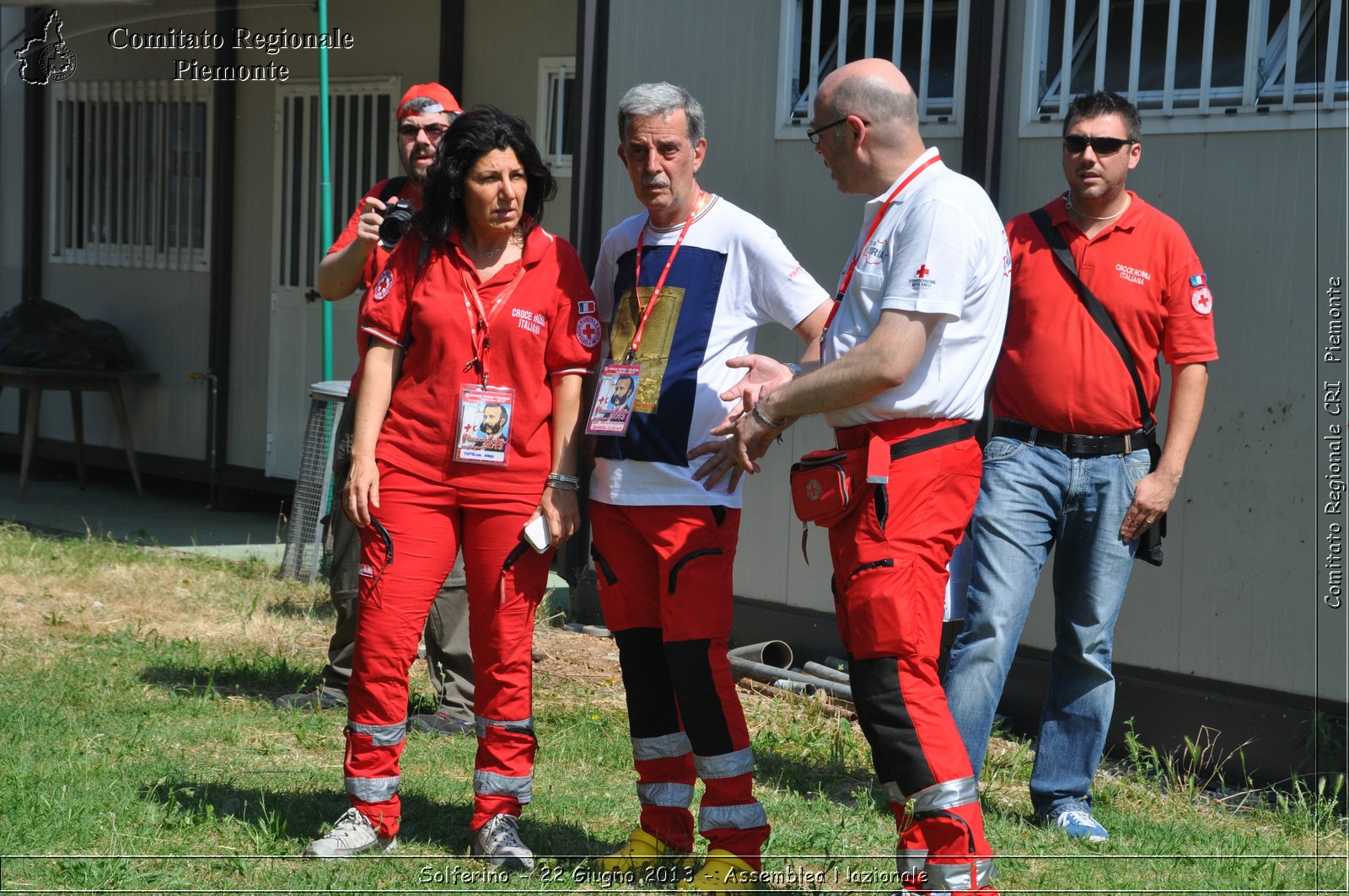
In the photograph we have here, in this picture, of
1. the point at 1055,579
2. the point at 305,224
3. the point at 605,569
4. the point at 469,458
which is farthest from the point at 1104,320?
the point at 305,224

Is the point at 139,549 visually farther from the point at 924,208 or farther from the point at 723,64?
the point at 924,208

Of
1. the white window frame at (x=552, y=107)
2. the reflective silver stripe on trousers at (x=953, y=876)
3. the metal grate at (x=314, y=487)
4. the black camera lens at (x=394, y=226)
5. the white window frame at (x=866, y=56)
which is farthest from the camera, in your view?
the white window frame at (x=552, y=107)

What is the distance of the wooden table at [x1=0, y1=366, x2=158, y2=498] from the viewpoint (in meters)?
10.3

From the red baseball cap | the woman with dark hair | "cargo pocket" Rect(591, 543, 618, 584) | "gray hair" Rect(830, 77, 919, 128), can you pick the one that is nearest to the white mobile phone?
the woman with dark hair

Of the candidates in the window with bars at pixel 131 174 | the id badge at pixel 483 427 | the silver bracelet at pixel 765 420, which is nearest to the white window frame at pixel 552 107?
the window with bars at pixel 131 174

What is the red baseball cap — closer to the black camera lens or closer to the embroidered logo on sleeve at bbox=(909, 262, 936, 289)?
the black camera lens

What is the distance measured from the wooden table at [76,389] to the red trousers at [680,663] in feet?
26.0

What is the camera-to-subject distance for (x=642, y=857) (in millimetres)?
3646

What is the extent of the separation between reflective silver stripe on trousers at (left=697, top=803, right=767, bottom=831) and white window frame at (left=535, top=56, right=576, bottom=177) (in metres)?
5.70

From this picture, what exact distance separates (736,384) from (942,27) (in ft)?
9.80

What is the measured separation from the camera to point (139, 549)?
8.45 m

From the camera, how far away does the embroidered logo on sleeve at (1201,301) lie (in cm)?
425

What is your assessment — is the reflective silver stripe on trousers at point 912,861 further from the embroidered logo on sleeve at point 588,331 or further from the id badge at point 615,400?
the embroidered logo on sleeve at point 588,331

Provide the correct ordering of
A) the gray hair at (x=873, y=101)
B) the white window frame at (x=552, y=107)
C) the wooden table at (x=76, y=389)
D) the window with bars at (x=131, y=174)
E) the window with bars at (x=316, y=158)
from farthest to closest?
the window with bars at (x=131, y=174) → the wooden table at (x=76, y=389) → the window with bars at (x=316, y=158) → the white window frame at (x=552, y=107) → the gray hair at (x=873, y=101)
